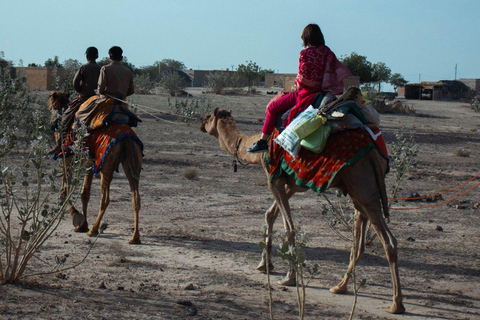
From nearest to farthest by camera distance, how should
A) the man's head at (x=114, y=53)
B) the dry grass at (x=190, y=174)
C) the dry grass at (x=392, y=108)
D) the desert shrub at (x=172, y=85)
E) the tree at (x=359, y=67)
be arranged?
the man's head at (x=114, y=53) → the dry grass at (x=190, y=174) → the dry grass at (x=392, y=108) → the desert shrub at (x=172, y=85) → the tree at (x=359, y=67)

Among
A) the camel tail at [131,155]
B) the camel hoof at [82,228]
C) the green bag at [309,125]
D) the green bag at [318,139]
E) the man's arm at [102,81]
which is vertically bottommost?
the camel hoof at [82,228]

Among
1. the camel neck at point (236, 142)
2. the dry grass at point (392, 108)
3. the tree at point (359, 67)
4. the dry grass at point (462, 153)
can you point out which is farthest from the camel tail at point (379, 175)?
the tree at point (359, 67)

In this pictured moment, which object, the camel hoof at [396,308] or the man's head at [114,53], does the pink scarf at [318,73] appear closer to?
the camel hoof at [396,308]

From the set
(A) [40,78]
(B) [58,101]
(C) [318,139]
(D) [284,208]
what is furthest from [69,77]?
(A) [40,78]

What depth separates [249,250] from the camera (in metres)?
8.05

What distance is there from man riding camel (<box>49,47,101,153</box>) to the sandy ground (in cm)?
141

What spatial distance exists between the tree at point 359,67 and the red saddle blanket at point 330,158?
55601 millimetres

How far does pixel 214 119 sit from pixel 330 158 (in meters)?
2.48

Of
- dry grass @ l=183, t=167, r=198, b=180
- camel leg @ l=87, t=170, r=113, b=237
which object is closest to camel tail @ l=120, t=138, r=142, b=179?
camel leg @ l=87, t=170, r=113, b=237

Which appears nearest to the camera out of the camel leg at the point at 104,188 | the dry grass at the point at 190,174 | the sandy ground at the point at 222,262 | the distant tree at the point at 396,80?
the sandy ground at the point at 222,262

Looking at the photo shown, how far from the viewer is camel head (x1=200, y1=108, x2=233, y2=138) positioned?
801 centimetres

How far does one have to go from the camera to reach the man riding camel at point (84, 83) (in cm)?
943

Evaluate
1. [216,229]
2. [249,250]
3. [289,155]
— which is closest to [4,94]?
[216,229]

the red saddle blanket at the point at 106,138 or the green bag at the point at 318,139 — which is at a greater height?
the green bag at the point at 318,139
